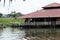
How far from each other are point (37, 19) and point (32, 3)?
1741cm

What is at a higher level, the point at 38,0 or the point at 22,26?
the point at 38,0

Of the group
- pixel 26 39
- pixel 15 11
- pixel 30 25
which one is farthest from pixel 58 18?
pixel 15 11

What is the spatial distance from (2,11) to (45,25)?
25.6 metres

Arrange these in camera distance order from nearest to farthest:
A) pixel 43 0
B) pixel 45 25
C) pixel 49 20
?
pixel 45 25 < pixel 49 20 < pixel 43 0

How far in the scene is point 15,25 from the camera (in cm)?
3778

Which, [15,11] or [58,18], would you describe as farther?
[15,11]

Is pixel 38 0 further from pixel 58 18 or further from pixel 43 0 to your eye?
pixel 58 18

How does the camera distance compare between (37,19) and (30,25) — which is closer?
(30,25)

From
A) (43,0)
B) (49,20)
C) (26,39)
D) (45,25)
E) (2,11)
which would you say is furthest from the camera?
(2,11)

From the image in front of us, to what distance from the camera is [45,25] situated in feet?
119

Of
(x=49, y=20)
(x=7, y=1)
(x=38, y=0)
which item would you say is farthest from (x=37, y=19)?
(x=7, y=1)

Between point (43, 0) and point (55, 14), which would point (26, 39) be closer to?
point (55, 14)

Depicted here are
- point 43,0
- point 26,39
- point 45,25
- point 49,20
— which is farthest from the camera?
point 43,0

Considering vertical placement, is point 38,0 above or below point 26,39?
above
